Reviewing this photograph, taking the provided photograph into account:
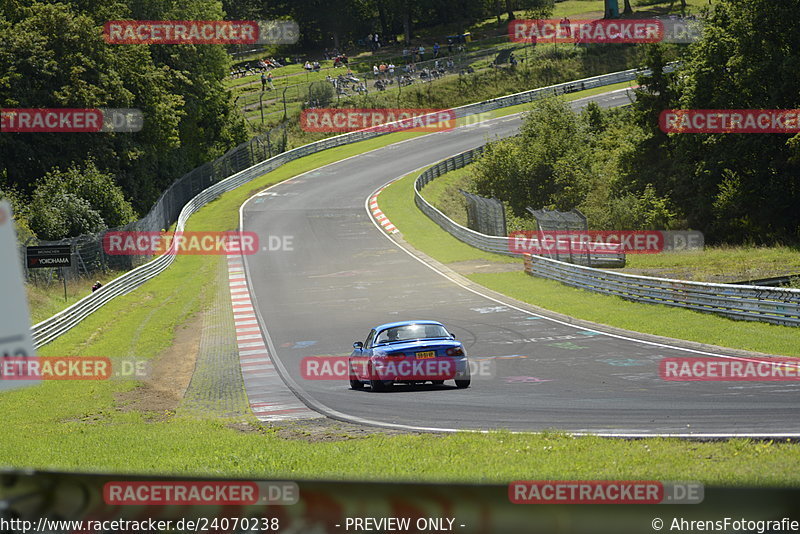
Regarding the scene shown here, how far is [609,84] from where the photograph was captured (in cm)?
8600

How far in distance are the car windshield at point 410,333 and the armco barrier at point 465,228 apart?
65.3ft

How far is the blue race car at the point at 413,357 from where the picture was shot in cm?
1639

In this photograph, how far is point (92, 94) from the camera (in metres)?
52.0

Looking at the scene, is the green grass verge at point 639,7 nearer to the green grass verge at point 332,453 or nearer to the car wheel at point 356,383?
the car wheel at point 356,383

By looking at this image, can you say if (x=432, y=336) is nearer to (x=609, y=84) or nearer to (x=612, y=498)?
(x=612, y=498)

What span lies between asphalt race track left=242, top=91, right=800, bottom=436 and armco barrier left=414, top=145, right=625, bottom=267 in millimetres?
3997

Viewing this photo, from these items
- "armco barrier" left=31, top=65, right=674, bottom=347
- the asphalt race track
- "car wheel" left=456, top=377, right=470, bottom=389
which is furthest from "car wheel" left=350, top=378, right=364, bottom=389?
"armco barrier" left=31, top=65, right=674, bottom=347

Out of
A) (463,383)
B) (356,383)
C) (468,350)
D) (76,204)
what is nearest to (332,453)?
(463,383)

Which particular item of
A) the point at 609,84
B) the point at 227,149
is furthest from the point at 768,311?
the point at 609,84

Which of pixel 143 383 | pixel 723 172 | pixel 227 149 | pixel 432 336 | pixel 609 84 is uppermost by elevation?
pixel 609 84

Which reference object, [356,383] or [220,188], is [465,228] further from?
[356,383]

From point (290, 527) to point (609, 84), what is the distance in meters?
86.1

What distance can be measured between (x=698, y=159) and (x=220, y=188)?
110 ft

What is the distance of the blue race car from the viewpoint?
16391 mm
